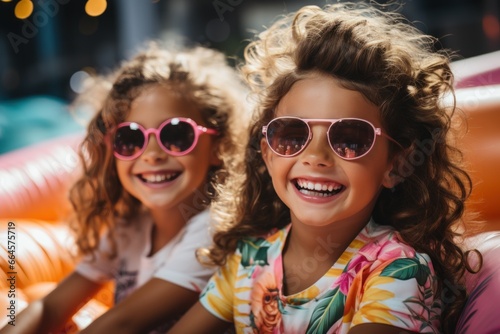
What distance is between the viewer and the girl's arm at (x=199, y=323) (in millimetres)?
1345

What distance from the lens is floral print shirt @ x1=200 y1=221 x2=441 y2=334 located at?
43.6 inches

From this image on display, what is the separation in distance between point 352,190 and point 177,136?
55 centimetres

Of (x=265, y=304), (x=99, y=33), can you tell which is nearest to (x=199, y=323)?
(x=265, y=304)

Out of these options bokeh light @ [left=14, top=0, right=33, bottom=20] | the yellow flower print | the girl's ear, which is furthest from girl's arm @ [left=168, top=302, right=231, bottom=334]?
bokeh light @ [left=14, top=0, right=33, bottom=20]

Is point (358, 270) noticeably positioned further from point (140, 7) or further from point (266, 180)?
point (140, 7)

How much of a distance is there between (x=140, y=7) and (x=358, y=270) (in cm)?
316

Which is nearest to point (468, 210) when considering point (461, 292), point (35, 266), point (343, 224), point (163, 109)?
point (461, 292)

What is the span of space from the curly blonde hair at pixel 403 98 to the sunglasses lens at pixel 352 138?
61 millimetres

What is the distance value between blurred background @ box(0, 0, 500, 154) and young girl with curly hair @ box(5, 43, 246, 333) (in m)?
0.75

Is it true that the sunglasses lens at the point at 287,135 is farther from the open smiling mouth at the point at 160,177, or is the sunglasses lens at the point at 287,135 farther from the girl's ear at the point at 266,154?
the open smiling mouth at the point at 160,177

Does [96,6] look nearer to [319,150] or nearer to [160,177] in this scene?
[160,177]

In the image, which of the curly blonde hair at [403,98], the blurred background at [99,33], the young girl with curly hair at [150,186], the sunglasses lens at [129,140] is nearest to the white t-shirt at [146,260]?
the young girl with curly hair at [150,186]

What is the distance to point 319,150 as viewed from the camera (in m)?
1.18

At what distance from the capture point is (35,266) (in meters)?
1.89
